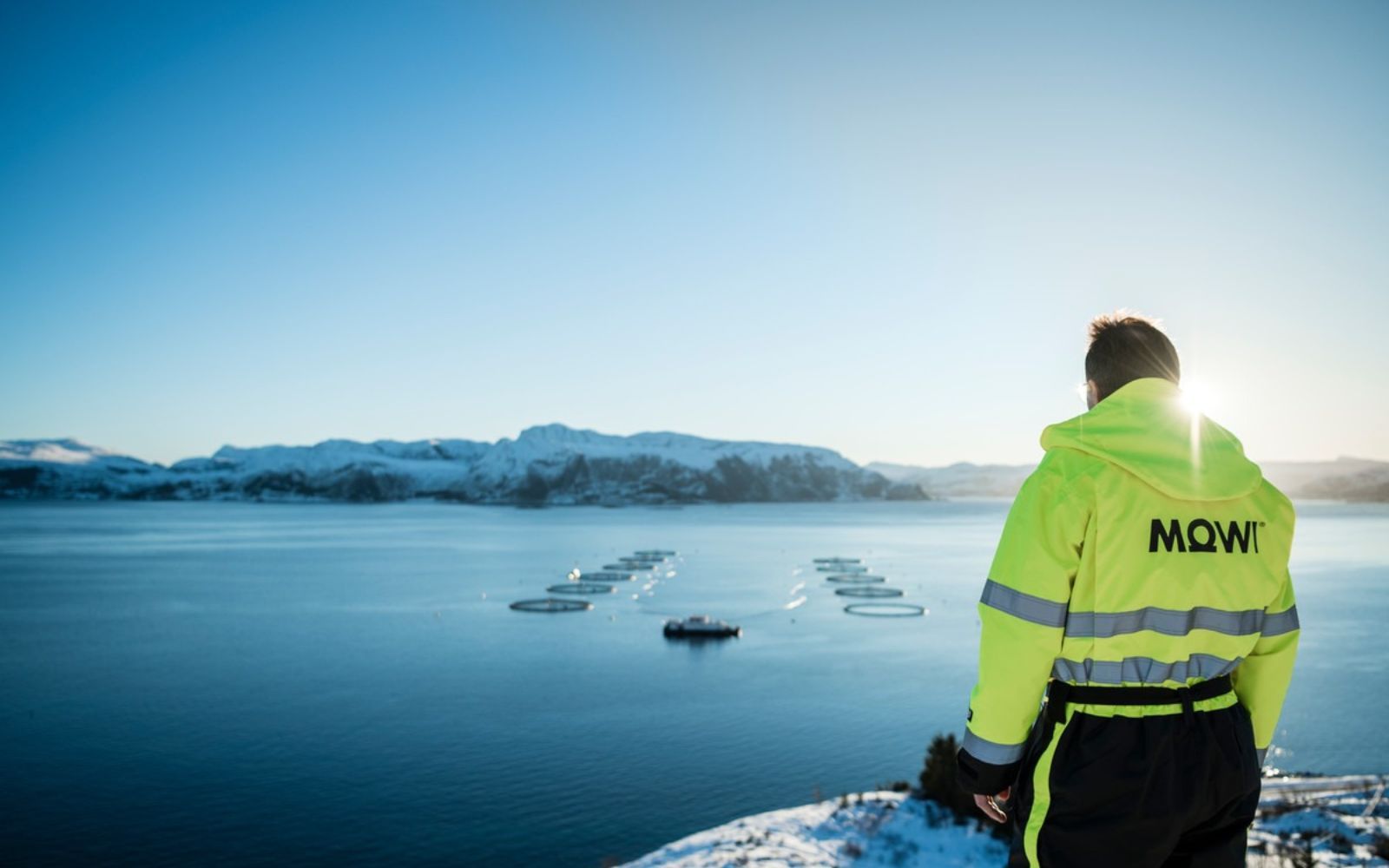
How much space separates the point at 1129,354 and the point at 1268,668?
3.78ft

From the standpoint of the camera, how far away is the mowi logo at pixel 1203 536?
256 cm

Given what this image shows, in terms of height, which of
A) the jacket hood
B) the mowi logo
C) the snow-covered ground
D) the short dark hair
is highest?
the short dark hair

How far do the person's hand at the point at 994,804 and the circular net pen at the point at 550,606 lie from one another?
59.7 meters

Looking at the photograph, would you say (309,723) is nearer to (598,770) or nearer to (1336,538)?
(598,770)

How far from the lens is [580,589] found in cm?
7444

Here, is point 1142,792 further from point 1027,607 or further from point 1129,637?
point 1027,607

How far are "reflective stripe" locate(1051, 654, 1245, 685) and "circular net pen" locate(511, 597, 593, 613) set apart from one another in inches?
2369

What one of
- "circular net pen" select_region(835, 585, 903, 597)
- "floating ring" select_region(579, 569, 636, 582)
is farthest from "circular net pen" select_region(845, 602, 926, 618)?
"floating ring" select_region(579, 569, 636, 582)

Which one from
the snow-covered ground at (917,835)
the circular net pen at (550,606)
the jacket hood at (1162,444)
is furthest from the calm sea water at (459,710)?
the jacket hood at (1162,444)

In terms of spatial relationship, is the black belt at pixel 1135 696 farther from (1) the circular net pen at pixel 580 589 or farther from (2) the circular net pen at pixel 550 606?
(1) the circular net pen at pixel 580 589

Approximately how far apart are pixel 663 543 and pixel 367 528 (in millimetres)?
62321

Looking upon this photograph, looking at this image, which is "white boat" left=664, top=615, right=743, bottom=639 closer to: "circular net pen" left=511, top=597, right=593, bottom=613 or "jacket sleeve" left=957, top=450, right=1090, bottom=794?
"circular net pen" left=511, top=597, right=593, bottom=613

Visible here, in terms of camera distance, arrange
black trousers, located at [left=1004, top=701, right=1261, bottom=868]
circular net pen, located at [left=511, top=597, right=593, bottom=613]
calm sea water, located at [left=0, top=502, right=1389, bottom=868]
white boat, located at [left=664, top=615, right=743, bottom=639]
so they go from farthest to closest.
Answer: circular net pen, located at [left=511, top=597, right=593, bottom=613]
white boat, located at [left=664, top=615, right=743, bottom=639]
calm sea water, located at [left=0, top=502, right=1389, bottom=868]
black trousers, located at [left=1004, top=701, right=1261, bottom=868]

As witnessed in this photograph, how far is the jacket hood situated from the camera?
8.34 feet
